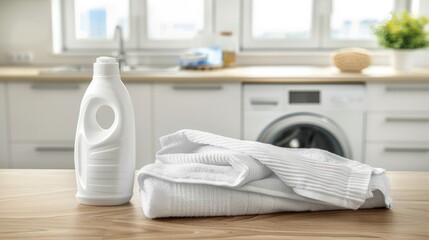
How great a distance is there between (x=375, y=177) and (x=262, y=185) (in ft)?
0.76

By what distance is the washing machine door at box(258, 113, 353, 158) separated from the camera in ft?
10.7

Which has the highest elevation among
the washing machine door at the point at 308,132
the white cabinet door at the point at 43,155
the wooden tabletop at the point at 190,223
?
the wooden tabletop at the point at 190,223

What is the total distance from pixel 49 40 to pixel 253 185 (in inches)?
124

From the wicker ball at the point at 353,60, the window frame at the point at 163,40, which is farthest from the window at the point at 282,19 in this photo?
the wicker ball at the point at 353,60

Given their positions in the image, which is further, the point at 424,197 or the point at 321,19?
the point at 321,19

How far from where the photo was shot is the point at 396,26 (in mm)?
3545

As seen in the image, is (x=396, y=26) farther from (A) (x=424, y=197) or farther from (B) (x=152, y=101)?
(A) (x=424, y=197)

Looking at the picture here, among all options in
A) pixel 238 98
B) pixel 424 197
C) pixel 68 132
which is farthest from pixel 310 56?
pixel 424 197

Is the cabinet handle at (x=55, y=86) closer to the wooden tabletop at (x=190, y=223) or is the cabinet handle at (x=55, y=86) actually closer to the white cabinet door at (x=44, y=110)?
the white cabinet door at (x=44, y=110)

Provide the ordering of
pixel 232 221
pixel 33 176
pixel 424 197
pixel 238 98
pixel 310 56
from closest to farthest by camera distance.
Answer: pixel 232 221 < pixel 424 197 < pixel 33 176 < pixel 238 98 < pixel 310 56

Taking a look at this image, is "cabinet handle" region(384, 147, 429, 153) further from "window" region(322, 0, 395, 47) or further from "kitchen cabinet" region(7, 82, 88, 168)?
"kitchen cabinet" region(7, 82, 88, 168)

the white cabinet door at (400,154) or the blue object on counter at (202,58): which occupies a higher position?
the blue object on counter at (202,58)

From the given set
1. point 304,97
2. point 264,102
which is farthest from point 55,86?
point 304,97

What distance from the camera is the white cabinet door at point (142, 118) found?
3.29 meters
